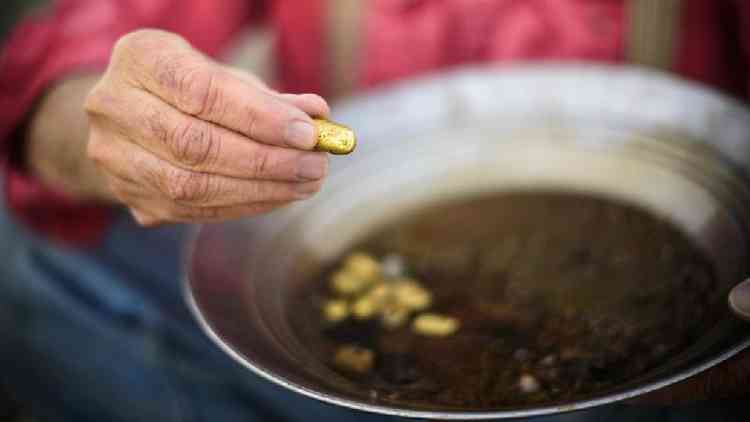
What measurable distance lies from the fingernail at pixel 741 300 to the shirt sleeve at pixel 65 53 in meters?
0.71

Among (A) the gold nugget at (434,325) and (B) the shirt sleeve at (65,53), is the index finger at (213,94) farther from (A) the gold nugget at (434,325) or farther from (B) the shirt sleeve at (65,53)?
(B) the shirt sleeve at (65,53)

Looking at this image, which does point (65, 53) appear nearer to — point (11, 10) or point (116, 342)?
point (116, 342)

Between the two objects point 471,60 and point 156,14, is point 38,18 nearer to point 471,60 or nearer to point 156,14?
point 156,14

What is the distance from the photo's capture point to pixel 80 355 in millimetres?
956

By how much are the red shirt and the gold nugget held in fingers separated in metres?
0.50

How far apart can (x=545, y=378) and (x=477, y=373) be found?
0.05m

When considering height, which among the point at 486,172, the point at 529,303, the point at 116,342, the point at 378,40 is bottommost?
the point at 116,342

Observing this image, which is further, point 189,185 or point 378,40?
point 378,40

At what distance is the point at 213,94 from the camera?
504 millimetres

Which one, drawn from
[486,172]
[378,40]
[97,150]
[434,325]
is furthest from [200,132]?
[378,40]

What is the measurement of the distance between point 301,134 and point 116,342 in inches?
22.6

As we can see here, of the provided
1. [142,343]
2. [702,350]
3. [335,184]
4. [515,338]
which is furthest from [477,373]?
[142,343]

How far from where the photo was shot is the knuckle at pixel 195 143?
20.3 inches

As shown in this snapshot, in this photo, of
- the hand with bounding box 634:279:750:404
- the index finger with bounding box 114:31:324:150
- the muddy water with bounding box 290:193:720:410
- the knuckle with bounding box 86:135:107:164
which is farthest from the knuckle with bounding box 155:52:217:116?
the hand with bounding box 634:279:750:404
